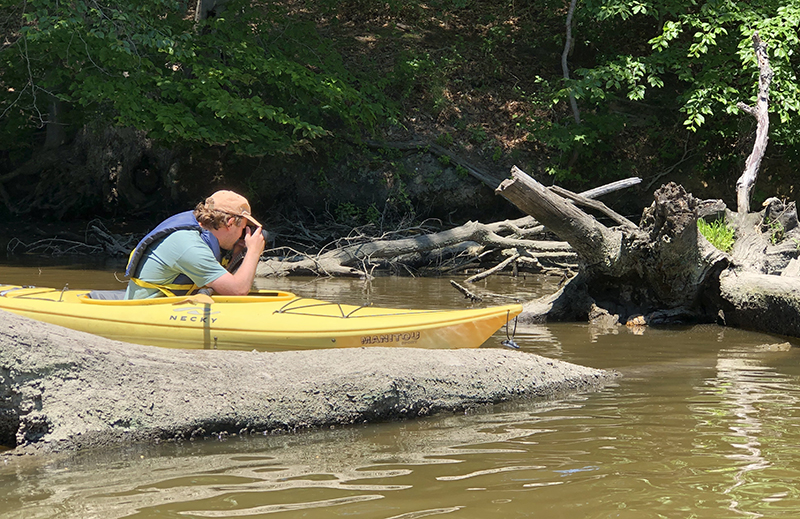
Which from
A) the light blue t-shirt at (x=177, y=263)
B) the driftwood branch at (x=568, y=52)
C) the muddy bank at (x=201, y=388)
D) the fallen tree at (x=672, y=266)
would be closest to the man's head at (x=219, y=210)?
the light blue t-shirt at (x=177, y=263)

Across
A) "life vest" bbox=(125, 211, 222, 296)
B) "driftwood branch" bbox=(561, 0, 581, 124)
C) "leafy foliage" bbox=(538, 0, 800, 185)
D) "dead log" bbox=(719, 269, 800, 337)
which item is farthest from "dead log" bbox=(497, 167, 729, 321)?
"driftwood branch" bbox=(561, 0, 581, 124)

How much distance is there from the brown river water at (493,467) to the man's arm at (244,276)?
116 centimetres

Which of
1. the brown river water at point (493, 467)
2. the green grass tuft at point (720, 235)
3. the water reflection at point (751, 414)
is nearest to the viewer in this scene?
the brown river water at point (493, 467)

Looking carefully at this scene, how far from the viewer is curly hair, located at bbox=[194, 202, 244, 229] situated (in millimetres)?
4695

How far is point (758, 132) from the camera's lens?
8.70 metres

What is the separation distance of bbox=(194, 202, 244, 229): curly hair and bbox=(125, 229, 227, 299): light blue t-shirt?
0.11 meters

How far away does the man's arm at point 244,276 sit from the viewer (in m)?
4.75

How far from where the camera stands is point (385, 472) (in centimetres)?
309

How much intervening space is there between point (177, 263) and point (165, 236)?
0.18 m

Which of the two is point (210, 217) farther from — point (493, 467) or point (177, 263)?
point (493, 467)

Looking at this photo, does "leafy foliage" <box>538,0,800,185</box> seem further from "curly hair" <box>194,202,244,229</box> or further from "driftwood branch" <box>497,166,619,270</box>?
"curly hair" <box>194,202,244,229</box>

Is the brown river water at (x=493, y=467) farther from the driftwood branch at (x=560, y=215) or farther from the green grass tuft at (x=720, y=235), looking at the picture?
the green grass tuft at (x=720, y=235)

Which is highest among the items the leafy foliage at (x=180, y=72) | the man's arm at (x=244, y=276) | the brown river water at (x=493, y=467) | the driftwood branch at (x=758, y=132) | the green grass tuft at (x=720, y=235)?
the leafy foliage at (x=180, y=72)

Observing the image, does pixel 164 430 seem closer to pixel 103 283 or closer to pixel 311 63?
pixel 103 283
